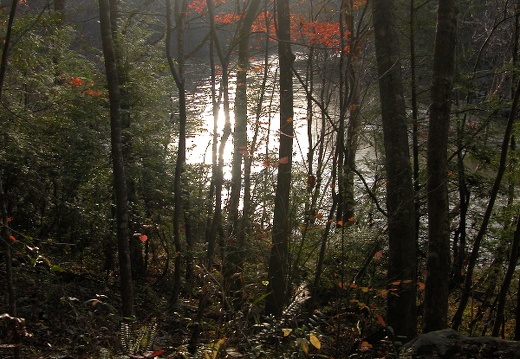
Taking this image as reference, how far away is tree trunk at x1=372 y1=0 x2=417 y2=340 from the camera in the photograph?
6.83 m

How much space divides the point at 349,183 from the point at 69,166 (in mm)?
4539

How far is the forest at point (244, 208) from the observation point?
21.8 feet

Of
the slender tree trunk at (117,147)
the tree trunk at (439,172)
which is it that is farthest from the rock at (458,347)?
the slender tree trunk at (117,147)

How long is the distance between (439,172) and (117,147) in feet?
12.8

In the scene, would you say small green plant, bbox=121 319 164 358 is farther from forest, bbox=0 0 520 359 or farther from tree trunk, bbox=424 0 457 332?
tree trunk, bbox=424 0 457 332

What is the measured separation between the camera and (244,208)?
33.2ft

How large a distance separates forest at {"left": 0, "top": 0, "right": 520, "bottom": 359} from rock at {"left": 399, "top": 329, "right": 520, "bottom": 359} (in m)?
0.02

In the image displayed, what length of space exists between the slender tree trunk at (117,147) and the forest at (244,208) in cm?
2

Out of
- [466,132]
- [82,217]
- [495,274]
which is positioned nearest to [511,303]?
[495,274]

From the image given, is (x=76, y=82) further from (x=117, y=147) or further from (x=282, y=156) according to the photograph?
(x=282, y=156)

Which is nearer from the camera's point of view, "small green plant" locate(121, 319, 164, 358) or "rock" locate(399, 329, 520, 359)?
"small green plant" locate(121, 319, 164, 358)

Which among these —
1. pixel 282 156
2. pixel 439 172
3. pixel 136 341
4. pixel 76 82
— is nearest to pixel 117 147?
pixel 282 156

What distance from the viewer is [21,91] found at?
8859 millimetres

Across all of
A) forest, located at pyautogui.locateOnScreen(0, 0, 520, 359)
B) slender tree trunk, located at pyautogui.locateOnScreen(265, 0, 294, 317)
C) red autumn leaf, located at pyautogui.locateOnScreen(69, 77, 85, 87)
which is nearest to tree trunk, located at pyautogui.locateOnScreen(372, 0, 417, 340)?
forest, located at pyautogui.locateOnScreen(0, 0, 520, 359)
